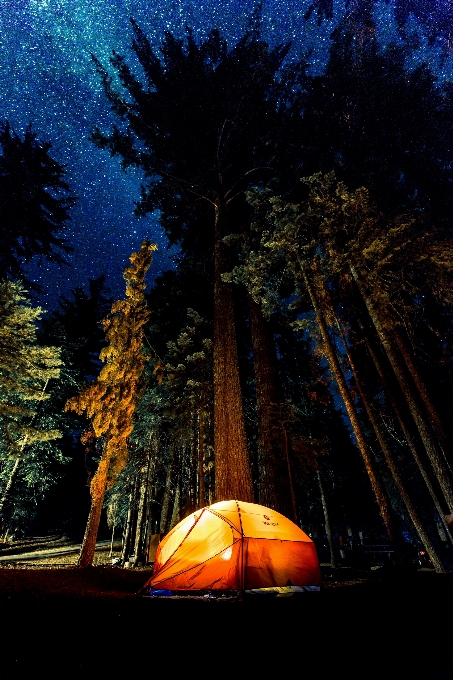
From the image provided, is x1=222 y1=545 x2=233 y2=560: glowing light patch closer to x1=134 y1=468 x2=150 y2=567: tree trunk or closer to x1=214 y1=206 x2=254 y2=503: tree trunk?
x1=214 y1=206 x2=254 y2=503: tree trunk

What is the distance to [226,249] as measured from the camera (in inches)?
466

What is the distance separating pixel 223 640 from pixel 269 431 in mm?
7172

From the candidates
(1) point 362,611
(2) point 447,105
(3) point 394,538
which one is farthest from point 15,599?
(2) point 447,105

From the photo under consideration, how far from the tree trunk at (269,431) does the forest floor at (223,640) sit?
5.29 meters

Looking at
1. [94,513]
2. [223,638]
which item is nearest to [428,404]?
[223,638]

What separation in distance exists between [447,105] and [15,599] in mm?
15343

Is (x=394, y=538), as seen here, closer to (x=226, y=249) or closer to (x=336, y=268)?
(x=336, y=268)

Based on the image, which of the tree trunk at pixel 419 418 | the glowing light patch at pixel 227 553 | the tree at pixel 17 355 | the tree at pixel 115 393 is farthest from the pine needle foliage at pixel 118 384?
the tree trunk at pixel 419 418

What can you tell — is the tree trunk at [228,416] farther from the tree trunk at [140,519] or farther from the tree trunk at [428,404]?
the tree trunk at [140,519]

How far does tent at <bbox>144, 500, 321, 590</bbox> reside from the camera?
4.88m

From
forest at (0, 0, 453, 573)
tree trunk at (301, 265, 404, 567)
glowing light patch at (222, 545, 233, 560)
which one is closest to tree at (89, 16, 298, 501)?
forest at (0, 0, 453, 573)

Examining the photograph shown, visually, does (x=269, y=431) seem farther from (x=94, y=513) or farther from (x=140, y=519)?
(x=140, y=519)

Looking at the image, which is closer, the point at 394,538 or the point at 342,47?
the point at 394,538

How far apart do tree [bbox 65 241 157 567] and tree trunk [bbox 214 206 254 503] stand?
9.86 ft
